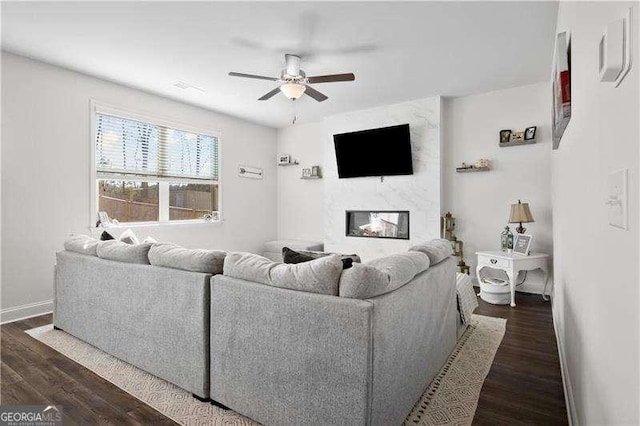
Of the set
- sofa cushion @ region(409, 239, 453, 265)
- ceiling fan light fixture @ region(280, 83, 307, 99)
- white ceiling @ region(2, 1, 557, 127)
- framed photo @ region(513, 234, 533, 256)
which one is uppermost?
white ceiling @ region(2, 1, 557, 127)

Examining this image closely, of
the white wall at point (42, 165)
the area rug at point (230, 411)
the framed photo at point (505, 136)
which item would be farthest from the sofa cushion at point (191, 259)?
the framed photo at point (505, 136)

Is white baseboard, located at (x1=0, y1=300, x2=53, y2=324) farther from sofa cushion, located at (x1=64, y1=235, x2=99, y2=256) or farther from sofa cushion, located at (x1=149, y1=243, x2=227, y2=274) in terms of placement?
sofa cushion, located at (x1=149, y1=243, x2=227, y2=274)

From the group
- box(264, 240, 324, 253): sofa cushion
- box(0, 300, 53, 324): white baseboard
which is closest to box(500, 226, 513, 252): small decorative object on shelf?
box(264, 240, 324, 253): sofa cushion

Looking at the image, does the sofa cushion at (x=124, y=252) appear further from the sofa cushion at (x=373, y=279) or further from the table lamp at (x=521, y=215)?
the table lamp at (x=521, y=215)

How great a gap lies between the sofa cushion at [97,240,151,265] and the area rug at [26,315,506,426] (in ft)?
2.47

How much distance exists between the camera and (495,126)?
181 inches

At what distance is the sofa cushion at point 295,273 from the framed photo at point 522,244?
327cm

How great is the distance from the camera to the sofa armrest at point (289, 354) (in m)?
1.46

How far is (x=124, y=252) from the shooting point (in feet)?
8.05

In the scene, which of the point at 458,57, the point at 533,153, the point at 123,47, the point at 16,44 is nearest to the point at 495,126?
the point at 533,153

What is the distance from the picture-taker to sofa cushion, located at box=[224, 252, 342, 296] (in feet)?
5.31

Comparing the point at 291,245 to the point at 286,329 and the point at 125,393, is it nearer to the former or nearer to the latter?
the point at 125,393

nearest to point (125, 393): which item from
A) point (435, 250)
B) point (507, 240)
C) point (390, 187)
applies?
point (435, 250)

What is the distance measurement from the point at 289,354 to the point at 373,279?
21.4 inches
